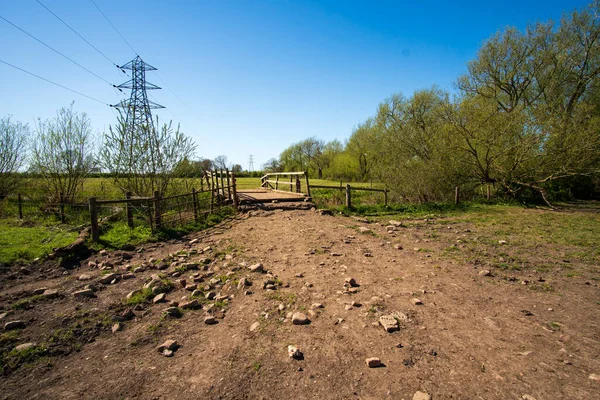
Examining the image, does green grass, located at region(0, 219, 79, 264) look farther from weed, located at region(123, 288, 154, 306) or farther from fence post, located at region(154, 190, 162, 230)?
weed, located at region(123, 288, 154, 306)

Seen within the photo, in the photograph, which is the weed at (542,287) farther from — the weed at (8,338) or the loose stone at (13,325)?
the loose stone at (13,325)

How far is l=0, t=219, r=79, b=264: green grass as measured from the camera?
7.47 metres

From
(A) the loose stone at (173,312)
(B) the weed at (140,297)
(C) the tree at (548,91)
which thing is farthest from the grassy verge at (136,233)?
(C) the tree at (548,91)

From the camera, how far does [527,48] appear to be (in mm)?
18188

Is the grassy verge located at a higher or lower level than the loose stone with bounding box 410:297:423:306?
higher

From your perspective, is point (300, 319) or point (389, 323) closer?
point (389, 323)

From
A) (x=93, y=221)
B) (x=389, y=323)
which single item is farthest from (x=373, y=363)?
(x=93, y=221)

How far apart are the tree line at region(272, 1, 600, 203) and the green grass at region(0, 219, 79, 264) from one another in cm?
1592

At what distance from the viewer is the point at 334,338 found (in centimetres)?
359

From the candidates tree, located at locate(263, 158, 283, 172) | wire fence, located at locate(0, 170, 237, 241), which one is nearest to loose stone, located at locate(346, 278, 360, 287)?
wire fence, located at locate(0, 170, 237, 241)

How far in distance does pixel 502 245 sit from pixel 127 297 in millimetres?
8351

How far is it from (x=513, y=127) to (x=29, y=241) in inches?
792

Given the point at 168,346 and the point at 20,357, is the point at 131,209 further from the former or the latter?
the point at 168,346

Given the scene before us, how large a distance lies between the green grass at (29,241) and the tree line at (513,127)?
627 inches
